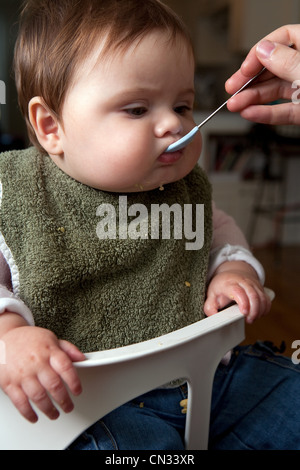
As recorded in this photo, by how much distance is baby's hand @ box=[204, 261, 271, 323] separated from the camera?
2.22 ft

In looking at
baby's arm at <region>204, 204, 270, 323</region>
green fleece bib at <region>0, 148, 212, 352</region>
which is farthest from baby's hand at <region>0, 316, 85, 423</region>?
baby's arm at <region>204, 204, 270, 323</region>

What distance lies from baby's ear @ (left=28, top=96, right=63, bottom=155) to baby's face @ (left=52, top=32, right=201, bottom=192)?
0.03 m

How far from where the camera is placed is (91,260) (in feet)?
2.35

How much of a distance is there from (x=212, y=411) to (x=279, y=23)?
2900mm

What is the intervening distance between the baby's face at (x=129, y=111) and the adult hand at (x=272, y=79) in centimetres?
9

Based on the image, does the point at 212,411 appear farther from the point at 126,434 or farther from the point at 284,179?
the point at 284,179

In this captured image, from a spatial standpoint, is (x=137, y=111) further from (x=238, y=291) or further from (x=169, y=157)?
(x=238, y=291)

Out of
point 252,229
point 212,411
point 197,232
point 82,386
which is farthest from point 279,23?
point 82,386

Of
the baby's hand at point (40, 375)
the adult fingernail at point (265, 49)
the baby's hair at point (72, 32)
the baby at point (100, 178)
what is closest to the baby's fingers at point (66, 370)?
the baby's hand at point (40, 375)

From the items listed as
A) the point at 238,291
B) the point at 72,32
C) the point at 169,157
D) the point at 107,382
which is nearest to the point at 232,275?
the point at 238,291

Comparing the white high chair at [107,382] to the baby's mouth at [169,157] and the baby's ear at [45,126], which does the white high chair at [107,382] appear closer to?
the baby's mouth at [169,157]

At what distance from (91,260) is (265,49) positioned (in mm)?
391

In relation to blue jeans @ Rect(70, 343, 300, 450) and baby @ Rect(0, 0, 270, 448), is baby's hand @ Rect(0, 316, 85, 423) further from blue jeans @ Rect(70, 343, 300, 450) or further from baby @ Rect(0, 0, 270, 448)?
blue jeans @ Rect(70, 343, 300, 450)

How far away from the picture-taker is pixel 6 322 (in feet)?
1.85
